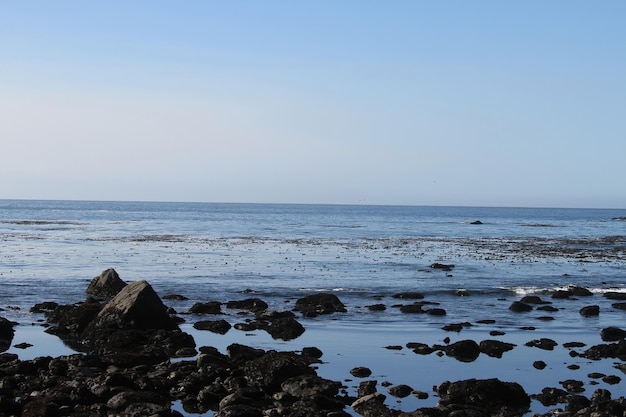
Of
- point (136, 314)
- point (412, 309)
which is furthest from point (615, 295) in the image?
point (136, 314)

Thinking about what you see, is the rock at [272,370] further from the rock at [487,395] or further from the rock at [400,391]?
the rock at [487,395]

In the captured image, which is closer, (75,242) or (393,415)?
(393,415)

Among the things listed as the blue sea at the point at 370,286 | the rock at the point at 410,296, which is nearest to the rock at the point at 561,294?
the blue sea at the point at 370,286

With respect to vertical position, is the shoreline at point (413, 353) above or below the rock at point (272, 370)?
below

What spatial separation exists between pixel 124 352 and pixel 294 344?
583 centimetres

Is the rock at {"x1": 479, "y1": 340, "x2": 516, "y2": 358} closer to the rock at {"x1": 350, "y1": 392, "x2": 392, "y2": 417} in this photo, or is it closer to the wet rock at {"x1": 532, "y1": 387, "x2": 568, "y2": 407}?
the wet rock at {"x1": 532, "y1": 387, "x2": 568, "y2": 407}

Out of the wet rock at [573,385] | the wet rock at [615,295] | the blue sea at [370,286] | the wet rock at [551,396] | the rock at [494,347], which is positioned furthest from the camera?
the wet rock at [615,295]

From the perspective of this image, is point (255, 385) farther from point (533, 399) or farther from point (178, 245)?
point (178, 245)

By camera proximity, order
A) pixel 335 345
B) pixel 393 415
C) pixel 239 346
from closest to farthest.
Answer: pixel 393 415 → pixel 239 346 → pixel 335 345

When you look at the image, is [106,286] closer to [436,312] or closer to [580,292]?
[436,312]

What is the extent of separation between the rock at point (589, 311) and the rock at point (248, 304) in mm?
14533

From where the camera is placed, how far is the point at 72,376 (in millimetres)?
19766

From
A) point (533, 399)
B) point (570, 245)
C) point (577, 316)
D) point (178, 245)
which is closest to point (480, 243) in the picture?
point (570, 245)

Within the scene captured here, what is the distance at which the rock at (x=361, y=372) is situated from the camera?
2045 cm
